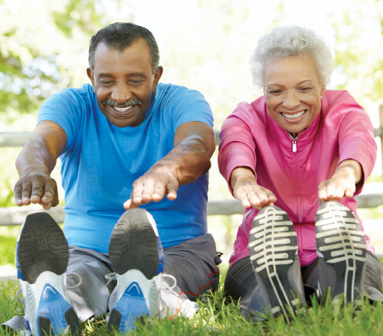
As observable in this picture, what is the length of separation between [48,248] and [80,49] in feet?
30.2

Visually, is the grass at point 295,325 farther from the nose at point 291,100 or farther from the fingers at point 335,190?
the nose at point 291,100

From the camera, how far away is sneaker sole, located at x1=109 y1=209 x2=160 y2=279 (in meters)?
1.99

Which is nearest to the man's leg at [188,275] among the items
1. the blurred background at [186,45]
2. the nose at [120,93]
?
the nose at [120,93]

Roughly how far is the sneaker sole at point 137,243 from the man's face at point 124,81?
985 millimetres

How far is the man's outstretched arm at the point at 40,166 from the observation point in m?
2.13

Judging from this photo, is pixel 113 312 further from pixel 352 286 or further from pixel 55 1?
pixel 55 1

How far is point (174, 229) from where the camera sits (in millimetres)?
2877

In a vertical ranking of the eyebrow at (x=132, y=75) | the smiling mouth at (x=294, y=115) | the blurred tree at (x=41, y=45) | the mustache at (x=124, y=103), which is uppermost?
the blurred tree at (x=41, y=45)

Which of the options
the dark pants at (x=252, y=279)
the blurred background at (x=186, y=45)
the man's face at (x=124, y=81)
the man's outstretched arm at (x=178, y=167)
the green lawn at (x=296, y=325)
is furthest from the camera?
the blurred background at (x=186, y=45)

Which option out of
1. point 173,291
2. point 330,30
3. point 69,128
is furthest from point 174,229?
point 330,30

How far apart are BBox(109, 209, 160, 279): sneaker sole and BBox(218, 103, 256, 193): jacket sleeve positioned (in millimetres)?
681

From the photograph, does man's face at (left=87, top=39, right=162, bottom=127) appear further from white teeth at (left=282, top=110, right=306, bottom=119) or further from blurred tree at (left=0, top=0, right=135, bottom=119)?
blurred tree at (left=0, top=0, right=135, bottom=119)

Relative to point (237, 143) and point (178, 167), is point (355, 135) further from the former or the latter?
point (178, 167)

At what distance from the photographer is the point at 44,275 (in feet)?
6.61
